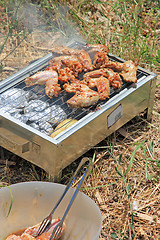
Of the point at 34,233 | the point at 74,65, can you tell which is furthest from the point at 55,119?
the point at 34,233

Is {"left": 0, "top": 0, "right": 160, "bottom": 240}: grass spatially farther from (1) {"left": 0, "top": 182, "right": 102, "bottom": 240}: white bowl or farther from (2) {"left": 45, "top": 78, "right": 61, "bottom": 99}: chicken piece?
(2) {"left": 45, "top": 78, "right": 61, "bottom": 99}: chicken piece

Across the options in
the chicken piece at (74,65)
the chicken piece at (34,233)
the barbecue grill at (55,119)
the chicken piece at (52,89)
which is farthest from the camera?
the chicken piece at (74,65)

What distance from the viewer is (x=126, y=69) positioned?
348 cm

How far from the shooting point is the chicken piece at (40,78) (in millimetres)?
3328

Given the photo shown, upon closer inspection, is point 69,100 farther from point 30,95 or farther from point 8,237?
point 8,237

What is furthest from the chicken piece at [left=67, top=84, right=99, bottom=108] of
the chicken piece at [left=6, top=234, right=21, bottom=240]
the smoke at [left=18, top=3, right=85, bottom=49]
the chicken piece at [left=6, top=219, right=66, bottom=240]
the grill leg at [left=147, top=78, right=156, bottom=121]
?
the smoke at [left=18, top=3, right=85, bottom=49]

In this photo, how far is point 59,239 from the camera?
254 centimetres

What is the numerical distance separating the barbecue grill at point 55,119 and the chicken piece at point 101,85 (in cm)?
7

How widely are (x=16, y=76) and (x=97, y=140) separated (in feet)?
3.30

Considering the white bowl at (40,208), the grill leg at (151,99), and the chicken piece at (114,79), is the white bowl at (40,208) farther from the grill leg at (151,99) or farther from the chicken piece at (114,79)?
the grill leg at (151,99)

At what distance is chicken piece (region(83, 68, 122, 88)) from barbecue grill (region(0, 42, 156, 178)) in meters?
0.07

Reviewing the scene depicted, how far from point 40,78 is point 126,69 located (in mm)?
832

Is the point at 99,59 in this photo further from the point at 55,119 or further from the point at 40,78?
the point at 55,119

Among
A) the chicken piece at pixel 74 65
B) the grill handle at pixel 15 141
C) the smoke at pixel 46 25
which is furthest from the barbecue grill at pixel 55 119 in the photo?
the smoke at pixel 46 25
